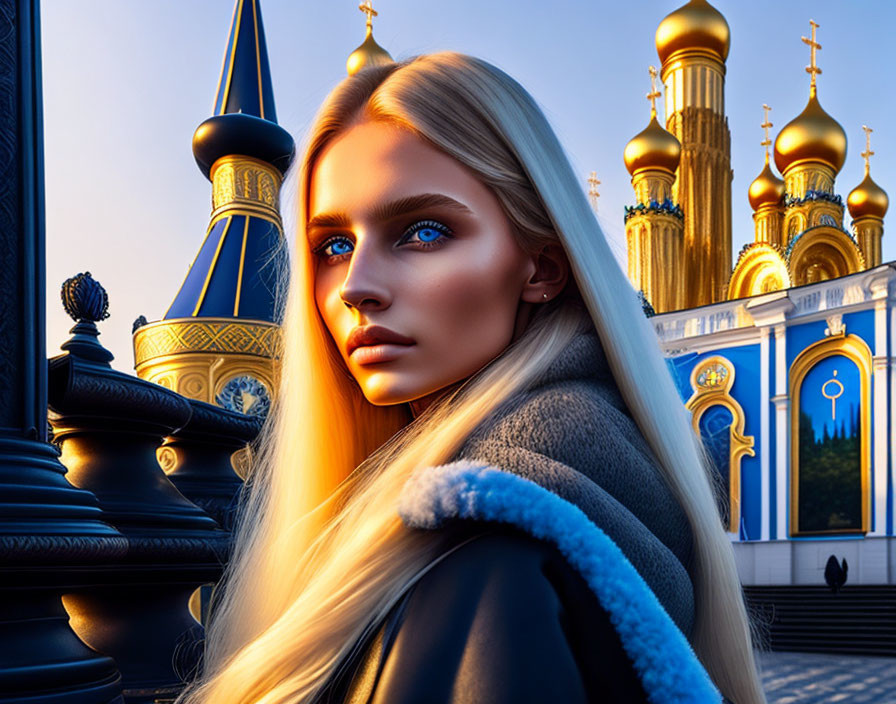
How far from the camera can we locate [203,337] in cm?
797

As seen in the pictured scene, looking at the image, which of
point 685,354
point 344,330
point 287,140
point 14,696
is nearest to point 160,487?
point 14,696

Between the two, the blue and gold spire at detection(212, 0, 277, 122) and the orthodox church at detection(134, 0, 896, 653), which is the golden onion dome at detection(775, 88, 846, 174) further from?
the blue and gold spire at detection(212, 0, 277, 122)

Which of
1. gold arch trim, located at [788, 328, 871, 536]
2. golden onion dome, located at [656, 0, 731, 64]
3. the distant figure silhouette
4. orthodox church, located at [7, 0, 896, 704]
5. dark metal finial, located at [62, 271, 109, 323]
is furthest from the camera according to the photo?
golden onion dome, located at [656, 0, 731, 64]

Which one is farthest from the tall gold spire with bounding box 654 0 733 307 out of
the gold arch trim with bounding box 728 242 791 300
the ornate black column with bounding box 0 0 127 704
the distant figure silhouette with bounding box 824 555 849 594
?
the ornate black column with bounding box 0 0 127 704

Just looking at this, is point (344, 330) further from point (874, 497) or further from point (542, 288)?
point (874, 497)

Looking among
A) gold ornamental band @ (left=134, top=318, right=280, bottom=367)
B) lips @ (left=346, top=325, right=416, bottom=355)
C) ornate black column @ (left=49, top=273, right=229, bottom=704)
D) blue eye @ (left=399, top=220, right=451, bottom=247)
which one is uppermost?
gold ornamental band @ (left=134, top=318, right=280, bottom=367)

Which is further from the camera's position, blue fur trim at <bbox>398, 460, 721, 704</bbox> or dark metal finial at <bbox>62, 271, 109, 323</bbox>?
dark metal finial at <bbox>62, 271, 109, 323</bbox>

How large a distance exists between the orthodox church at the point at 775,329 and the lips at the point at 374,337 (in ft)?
36.5

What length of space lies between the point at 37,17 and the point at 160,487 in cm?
97

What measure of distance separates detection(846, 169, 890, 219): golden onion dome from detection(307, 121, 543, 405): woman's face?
25495 millimetres

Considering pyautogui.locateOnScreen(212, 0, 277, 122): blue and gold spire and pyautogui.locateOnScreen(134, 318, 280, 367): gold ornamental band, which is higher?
pyautogui.locateOnScreen(212, 0, 277, 122): blue and gold spire

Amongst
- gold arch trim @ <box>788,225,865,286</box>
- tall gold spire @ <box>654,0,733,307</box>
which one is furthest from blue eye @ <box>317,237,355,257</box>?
tall gold spire @ <box>654,0,733,307</box>

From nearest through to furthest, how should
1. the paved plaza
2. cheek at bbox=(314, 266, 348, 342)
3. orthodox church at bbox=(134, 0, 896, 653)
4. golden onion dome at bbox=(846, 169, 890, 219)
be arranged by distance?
cheek at bbox=(314, 266, 348, 342)
the paved plaza
orthodox church at bbox=(134, 0, 896, 653)
golden onion dome at bbox=(846, 169, 890, 219)

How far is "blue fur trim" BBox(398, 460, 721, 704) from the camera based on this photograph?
63 centimetres
